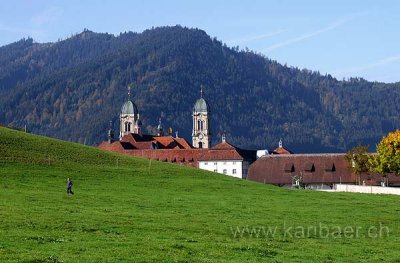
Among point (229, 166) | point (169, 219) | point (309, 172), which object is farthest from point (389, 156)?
point (169, 219)

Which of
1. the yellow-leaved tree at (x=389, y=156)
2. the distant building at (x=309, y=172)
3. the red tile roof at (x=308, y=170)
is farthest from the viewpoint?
the red tile roof at (x=308, y=170)

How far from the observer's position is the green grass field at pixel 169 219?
1345 inches

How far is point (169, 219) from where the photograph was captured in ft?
156

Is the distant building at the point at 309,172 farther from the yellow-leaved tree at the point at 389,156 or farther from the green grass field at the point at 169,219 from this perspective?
the green grass field at the point at 169,219

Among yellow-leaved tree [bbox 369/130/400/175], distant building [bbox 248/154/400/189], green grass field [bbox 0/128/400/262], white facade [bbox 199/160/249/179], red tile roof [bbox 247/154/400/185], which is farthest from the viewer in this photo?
white facade [bbox 199/160/249/179]

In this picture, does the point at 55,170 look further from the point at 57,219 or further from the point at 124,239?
the point at 124,239

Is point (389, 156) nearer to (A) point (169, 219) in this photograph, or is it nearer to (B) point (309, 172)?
(B) point (309, 172)

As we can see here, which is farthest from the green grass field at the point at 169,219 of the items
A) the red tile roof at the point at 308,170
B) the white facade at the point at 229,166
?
the white facade at the point at 229,166

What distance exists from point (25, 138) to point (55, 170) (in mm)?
20970

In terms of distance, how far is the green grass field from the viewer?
34.2 metres

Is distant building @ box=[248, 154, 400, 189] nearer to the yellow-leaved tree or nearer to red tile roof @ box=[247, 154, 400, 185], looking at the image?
red tile roof @ box=[247, 154, 400, 185]

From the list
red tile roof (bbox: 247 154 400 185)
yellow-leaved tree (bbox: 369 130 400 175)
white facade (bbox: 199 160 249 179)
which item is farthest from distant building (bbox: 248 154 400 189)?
white facade (bbox: 199 160 249 179)

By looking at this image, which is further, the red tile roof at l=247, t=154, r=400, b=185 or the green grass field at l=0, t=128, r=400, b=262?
the red tile roof at l=247, t=154, r=400, b=185

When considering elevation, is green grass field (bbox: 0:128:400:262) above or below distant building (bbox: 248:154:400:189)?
below
